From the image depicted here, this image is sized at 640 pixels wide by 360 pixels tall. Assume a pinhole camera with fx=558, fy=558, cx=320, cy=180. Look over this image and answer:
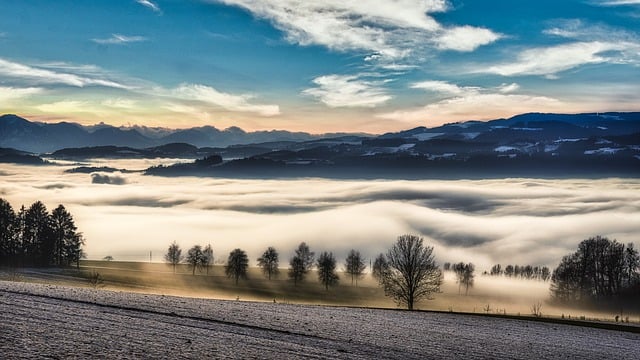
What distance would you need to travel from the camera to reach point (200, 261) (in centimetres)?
18562

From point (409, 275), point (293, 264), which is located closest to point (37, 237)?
point (293, 264)

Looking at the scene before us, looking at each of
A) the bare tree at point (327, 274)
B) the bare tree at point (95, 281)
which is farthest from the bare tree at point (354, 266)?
the bare tree at point (95, 281)

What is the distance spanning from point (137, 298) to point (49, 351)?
711 inches

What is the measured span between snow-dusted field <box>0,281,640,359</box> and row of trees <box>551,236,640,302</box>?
99.6m

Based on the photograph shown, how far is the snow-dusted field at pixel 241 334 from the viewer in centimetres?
1955

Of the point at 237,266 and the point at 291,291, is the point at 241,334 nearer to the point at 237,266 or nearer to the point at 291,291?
the point at 291,291

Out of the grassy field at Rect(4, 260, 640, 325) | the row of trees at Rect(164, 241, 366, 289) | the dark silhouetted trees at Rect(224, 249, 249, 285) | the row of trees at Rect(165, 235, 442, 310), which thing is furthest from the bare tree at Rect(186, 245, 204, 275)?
the dark silhouetted trees at Rect(224, 249, 249, 285)

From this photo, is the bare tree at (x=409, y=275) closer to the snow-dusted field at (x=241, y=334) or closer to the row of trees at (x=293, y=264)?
the snow-dusted field at (x=241, y=334)

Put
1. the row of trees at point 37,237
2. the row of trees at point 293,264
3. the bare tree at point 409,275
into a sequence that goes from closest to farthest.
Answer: the bare tree at point 409,275 → the row of trees at point 37,237 → the row of trees at point 293,264

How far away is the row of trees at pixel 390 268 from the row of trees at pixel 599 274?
1204 inches

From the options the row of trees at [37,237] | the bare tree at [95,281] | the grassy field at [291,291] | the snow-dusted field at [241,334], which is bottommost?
the grassy field at [291,291]

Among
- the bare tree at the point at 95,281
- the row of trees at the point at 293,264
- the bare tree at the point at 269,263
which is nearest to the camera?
the bare tree at the point at 95,281

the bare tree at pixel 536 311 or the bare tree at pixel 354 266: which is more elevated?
the bare tree at pixel 354 266

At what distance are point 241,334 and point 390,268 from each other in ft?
290
